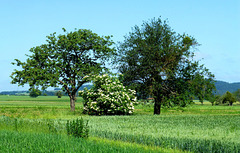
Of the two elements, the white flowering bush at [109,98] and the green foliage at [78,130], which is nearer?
the green foliage at [78,130]

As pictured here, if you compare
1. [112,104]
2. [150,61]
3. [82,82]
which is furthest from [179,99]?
[82,82]

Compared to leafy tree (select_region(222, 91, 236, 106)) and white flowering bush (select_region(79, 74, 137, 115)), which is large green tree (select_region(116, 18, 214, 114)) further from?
leafy tree (select_region(222, 91, 236, 106))

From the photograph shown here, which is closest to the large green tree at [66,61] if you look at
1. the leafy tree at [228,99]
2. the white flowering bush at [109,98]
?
the white flowering bush at [109,98]

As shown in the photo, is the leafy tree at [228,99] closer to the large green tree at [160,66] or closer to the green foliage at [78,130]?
the large green tree at [160,66]

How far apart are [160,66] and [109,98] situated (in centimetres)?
579

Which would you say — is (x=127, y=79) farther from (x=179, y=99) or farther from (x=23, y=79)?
(x=23, y=79)

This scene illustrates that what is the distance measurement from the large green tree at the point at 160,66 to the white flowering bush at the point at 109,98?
1271mm

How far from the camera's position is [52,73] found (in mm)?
36906

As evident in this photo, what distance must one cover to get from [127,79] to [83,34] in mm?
11695

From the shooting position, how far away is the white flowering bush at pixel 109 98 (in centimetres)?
2825

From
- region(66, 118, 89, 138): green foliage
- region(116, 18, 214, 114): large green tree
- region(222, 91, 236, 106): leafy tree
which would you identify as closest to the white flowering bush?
region(116, 18, 214, 114): large green tree

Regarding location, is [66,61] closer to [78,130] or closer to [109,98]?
[109,98]

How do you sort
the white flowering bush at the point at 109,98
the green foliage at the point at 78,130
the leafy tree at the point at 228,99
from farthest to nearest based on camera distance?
the leafy tree at the point at 228,99 → the white flowering bush at the point at 109,98 → the green foliage at the point at 78,130

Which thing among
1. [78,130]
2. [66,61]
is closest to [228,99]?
[66,61]
